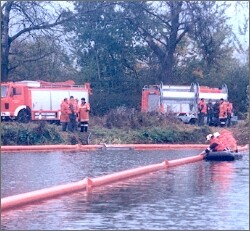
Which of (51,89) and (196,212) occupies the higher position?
(51,89)

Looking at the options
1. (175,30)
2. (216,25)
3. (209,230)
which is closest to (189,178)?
(209,230)

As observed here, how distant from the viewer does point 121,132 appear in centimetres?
3416

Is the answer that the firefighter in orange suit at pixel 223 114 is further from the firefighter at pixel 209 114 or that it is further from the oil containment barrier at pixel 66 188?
the oil containment barrier at pixel 66 188

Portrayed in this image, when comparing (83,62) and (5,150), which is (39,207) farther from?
(83,62)

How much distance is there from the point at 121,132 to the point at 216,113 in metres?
9.94

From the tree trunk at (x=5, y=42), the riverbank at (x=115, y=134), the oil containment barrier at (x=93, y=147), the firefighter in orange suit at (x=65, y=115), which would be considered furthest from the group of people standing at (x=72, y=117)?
the tree trunk at (x=5, y=42)

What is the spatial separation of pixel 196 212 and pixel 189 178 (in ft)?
20.6

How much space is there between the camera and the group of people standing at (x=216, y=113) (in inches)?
1677

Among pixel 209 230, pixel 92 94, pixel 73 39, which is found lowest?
pixel 209 230

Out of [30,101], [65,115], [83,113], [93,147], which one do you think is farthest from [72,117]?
[30,101]

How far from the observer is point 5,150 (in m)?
28.6

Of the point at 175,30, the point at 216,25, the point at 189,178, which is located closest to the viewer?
the point at 189,178

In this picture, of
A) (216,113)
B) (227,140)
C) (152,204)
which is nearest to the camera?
(152,204)

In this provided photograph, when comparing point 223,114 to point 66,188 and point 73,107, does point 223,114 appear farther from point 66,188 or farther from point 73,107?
point 66,188
